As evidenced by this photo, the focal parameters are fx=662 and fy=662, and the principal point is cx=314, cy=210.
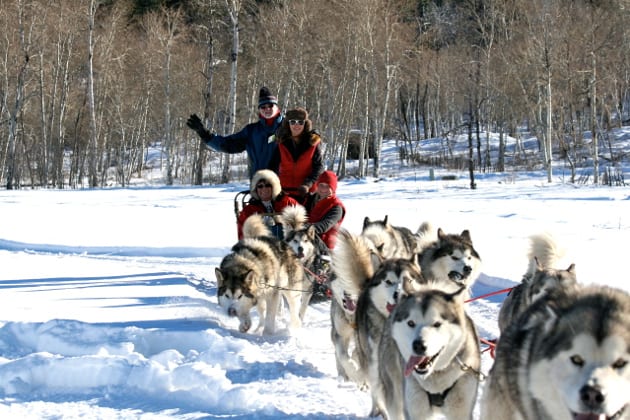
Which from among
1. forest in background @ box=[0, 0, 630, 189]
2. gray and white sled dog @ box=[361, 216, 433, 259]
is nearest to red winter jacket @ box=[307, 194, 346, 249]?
gray and white sled dog @ box=[361, 216, 433, 259]

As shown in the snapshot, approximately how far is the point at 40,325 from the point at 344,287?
84.8 inches

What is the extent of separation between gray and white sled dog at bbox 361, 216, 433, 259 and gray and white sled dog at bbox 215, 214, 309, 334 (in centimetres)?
70

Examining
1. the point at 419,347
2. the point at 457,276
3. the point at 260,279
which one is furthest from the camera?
the point at 260,279

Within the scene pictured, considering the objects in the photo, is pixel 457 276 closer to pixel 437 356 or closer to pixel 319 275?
pixel 319 275

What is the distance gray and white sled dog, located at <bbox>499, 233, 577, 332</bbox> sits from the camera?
324 cm

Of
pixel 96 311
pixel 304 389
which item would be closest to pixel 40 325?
pixel 96 311

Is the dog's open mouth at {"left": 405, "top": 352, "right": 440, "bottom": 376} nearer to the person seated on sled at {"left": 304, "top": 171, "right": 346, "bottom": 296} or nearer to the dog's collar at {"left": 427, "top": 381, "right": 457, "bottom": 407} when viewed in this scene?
the dog's collar at {"left": 427, "top": 381, "right": 457, "bottom": 407}

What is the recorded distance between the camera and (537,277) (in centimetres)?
340

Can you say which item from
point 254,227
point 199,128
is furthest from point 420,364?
point 199,128

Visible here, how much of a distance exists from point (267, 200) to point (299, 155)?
509 mm

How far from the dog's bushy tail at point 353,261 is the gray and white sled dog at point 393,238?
1.20m

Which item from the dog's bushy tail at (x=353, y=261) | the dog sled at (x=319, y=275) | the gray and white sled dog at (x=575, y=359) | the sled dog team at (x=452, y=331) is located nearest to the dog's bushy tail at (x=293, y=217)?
the dog sled at (x=319, y=275)

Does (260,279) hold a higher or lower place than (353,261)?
lower

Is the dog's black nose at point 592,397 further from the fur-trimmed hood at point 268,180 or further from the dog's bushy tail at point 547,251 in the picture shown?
the fur-trimmed hood at point 268,180
